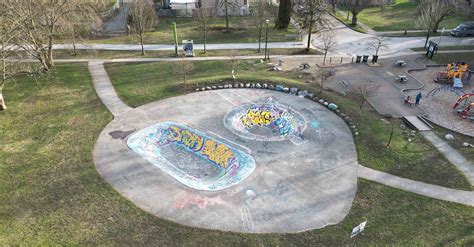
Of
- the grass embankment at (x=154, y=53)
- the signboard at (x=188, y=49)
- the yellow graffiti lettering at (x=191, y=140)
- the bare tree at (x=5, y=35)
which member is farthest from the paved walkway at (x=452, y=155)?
the bare tree at (x=5, y=35)

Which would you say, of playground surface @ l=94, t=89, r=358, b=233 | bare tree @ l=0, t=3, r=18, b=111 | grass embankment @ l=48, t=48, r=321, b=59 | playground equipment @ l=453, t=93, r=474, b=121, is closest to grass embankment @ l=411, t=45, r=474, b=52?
grass embankment @ l=48, t=48, r=321, b=59

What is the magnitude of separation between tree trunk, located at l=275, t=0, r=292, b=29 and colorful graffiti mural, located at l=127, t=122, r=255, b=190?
106 feet

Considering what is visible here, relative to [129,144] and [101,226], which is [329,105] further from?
[101,226]

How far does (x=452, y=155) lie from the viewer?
77.8ft

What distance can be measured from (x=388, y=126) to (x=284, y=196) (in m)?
12.2

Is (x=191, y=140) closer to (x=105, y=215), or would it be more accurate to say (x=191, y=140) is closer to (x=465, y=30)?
(x=105, y=215)

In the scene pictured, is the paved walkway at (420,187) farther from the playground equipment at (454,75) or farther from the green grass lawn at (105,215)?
the playground equipment at (454,75)

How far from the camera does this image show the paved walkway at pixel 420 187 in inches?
776

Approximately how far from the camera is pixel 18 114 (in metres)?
27.9

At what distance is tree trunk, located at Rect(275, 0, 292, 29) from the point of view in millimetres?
51500

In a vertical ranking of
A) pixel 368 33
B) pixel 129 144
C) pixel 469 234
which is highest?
pixel 368 33

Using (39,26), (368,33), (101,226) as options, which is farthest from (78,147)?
(368,33)

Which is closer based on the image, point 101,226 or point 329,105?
point 101,226

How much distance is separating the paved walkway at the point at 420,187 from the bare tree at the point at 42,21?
97.1ft
